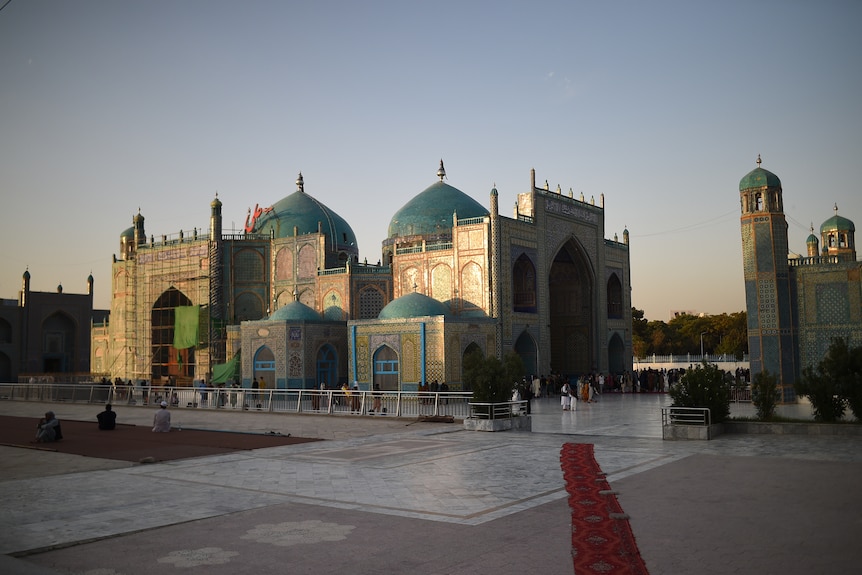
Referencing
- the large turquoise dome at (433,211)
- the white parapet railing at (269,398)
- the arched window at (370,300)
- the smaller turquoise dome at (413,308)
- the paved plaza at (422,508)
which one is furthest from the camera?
the large turquoise dome at (433,211)

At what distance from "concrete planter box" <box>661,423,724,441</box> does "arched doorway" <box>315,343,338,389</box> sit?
20114 millimetres

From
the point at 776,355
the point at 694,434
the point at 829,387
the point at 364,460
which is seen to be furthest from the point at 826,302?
the point at 364,460

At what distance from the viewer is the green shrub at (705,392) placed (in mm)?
14695

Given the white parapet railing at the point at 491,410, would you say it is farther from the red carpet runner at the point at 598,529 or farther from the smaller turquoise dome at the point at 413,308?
the smaller turquoise dome at the point at 413,308

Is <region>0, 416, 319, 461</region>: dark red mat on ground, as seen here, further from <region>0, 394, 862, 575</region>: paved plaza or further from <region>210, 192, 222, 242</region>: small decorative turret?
<region>210, 192, 222, 242</region>: small decorative turret

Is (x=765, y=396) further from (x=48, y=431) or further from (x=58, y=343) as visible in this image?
(x=58, y=343)

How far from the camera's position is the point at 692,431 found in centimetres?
1426

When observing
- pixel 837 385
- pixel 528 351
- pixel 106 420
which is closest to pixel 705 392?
pixel 837 385

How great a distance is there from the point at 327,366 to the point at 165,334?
1276cm

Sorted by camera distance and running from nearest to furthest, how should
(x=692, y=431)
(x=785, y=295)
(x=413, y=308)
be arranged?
1. (x=692, y=431)
2. (x=785, y=295)
3. (x=413, y=308)

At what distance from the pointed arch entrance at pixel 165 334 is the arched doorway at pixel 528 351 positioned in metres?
18.2

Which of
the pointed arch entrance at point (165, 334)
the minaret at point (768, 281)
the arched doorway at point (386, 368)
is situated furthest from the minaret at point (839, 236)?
the pointed arch entrance at point (165, 334)

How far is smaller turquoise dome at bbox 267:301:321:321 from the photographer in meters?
32.5

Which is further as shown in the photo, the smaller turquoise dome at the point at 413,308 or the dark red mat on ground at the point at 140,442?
the smaller turquoise dome at the point at 413,308
